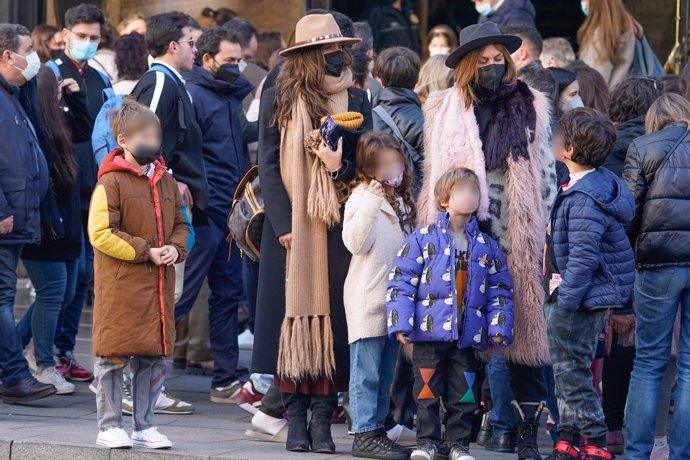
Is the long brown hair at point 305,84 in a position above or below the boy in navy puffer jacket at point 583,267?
above

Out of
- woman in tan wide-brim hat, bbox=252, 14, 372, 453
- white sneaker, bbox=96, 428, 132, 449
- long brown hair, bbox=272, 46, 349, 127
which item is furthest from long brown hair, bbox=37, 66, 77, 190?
white sneaker, bbox=96, 428, 132, 449

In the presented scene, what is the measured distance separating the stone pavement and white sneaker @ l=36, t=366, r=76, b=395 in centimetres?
5

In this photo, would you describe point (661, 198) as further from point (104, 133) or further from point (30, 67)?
point (30, 67)

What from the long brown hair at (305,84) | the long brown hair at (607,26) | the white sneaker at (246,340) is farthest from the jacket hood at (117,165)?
the long brown hair at (607,26)

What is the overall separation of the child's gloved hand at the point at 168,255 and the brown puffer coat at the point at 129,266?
0.05 metres

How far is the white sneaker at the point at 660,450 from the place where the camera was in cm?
712

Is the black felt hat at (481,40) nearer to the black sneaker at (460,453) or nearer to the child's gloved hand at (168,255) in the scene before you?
the child's gloved hand at (168,255)

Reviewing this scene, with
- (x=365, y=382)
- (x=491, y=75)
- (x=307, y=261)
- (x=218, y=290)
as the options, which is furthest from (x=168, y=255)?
(x=491, y=75)

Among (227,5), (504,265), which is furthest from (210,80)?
(227,5)

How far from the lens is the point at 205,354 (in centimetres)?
941

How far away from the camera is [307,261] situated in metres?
6.81

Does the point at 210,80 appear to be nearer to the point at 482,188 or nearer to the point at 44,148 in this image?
the point at 44,148

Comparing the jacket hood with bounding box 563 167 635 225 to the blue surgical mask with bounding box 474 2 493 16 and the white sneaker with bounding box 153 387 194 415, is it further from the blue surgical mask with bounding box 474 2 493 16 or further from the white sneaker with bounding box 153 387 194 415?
the blue surgical mask with bounding box 474 2 493 16

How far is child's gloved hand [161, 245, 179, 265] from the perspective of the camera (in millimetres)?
6773
